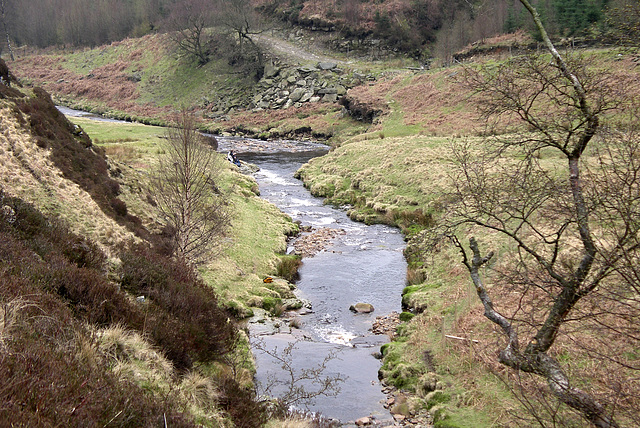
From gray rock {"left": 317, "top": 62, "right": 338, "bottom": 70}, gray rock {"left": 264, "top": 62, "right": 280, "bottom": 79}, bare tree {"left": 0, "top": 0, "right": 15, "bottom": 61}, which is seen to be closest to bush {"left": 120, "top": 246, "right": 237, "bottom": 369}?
gray rock {"left": 317, "top": 62, "right": 338, "bottom": 70}

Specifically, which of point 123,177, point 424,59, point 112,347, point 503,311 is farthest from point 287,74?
point 112,347

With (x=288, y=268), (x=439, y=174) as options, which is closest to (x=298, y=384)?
(x=288, y=268)

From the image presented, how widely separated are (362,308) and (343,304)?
980mm

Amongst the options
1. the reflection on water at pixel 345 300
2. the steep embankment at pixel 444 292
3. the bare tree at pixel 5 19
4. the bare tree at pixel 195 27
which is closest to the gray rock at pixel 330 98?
the steep embankment at pixel 444 292

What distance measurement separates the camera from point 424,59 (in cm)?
8269

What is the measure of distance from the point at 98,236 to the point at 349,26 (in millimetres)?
78796

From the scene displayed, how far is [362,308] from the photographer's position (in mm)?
18938

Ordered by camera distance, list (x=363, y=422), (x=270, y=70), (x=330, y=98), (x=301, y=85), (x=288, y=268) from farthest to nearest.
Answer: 1. (x=270, y=70)
2. (x=301, y=85)
3. (x=330, y=98)
4. (x=288, y=268)
5. (x=363, y=422)

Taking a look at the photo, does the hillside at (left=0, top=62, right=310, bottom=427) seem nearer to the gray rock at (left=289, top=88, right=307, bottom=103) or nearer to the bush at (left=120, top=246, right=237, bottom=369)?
the bush at (left=120, top=246, right=237, bottom=369)

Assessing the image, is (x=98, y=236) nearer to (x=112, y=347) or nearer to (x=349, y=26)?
(x=112, y=347)

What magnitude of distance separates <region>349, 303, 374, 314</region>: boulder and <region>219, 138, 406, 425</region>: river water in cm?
20

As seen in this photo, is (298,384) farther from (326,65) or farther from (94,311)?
(326,65)

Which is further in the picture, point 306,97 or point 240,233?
point 306,97

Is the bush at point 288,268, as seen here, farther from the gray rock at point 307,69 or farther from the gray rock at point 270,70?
the gray rock at point 270,70
